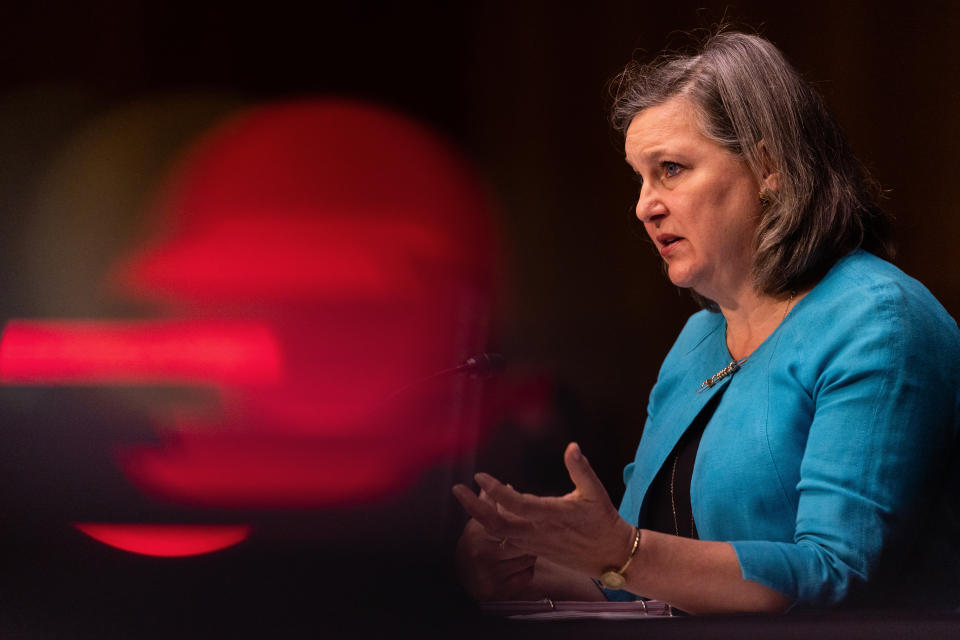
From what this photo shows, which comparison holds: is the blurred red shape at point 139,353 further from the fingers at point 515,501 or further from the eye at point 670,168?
the eye at point 670,168

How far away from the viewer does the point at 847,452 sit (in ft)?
2.99

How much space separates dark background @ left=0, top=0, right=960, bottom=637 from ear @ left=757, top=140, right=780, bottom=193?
1160mm

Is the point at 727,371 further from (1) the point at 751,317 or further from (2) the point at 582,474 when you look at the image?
(2) the point at 582,474

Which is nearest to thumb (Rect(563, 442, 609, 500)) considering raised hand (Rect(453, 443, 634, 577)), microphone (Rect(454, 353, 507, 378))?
raised hand (Rect(453, 443, 634, 577))

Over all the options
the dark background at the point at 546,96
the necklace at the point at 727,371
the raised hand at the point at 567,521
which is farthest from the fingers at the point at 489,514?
the dark background at the point at 546,96

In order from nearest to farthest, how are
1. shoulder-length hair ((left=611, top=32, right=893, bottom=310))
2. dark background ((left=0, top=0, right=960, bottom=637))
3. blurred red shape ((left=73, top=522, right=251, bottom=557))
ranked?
1. blurred red shape ((left=73, top=522, right=251, bottom=557))
2. shoulder-length hair ((left=611, top=32, right=893, bottom=310))
3. dark background ((left=0, top=0, right=960, bottom=637))

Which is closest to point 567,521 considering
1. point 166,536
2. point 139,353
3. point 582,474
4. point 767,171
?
point 582,474

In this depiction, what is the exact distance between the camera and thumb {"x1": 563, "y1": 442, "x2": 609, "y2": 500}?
786 millimetres

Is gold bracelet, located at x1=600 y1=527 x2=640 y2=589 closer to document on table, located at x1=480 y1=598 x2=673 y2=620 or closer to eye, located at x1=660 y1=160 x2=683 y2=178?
document on table, located at x1=480 y1=598 x2=673 y2=620

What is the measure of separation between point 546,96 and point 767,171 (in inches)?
65.6

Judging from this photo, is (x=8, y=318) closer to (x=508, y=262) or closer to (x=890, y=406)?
(x=508, y=262)

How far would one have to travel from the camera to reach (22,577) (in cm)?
64

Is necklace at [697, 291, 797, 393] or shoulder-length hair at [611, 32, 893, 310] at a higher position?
shoulder-length hair at [611, 32, 893, 310]

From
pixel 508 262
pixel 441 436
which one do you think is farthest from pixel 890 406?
pixel 508 262
